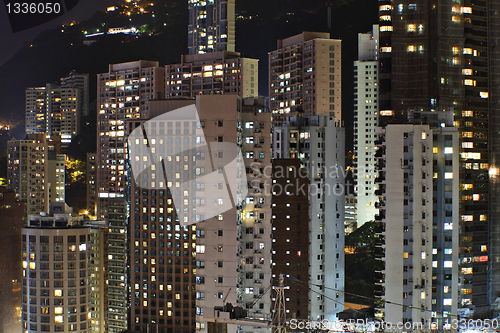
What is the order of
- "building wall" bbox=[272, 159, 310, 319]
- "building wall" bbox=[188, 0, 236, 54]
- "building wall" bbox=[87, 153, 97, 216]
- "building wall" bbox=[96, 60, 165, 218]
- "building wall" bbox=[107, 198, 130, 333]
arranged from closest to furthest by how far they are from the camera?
1. "building wall" bbox=[272, 159, 310, 319]
2. "building wall" bbox=[107, 198, 130, 333]
3. "building wall" bbox=[96, 60, 165, 218]
4. "building wall" bbox=[87, 153, 97, 216]
5. "building wall" bbox=[188, 0, 236, 54]

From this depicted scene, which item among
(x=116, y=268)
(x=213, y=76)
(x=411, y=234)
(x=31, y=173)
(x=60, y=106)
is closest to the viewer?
(x=411, y=234)

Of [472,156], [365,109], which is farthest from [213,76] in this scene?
[472,156]

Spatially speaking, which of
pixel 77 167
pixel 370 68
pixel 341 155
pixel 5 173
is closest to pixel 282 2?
pixel 370 68

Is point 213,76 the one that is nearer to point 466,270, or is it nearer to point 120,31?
point 120,31

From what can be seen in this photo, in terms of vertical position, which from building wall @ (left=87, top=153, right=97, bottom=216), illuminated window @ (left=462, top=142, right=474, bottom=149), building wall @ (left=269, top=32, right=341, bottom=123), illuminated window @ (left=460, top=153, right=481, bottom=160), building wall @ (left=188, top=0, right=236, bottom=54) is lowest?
building wall @ (left=87, top=153, right=97, bottom=216)

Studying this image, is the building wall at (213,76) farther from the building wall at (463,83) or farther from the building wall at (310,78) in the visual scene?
the building wall at (463,83)

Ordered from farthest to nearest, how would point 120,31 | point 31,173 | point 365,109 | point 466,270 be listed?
point 120,31, point 365,109, point 31,173, point 466,270

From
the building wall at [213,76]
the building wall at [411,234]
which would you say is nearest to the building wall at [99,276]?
the building wall at [213,76]

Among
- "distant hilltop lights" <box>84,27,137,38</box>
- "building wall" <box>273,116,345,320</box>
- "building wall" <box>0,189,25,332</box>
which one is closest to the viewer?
"building wall" <box>273,116,345,320</box>

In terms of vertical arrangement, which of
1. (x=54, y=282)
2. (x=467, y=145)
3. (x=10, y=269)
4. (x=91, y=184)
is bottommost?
(x=10, y=269)

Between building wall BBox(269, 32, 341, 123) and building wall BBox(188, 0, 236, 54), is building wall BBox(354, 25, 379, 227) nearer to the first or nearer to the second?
building wall BBox(269, 32, 341, 123)

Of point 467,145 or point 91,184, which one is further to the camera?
point 91,184

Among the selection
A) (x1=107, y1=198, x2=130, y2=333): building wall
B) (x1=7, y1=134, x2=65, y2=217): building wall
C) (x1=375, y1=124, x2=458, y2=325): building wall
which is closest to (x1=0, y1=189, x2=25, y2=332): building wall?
(x1=107, y1=198, x2=130, y2=333): building wall

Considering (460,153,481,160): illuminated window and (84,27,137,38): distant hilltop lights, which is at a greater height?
(84,27,137,38): distant hilltop lights
